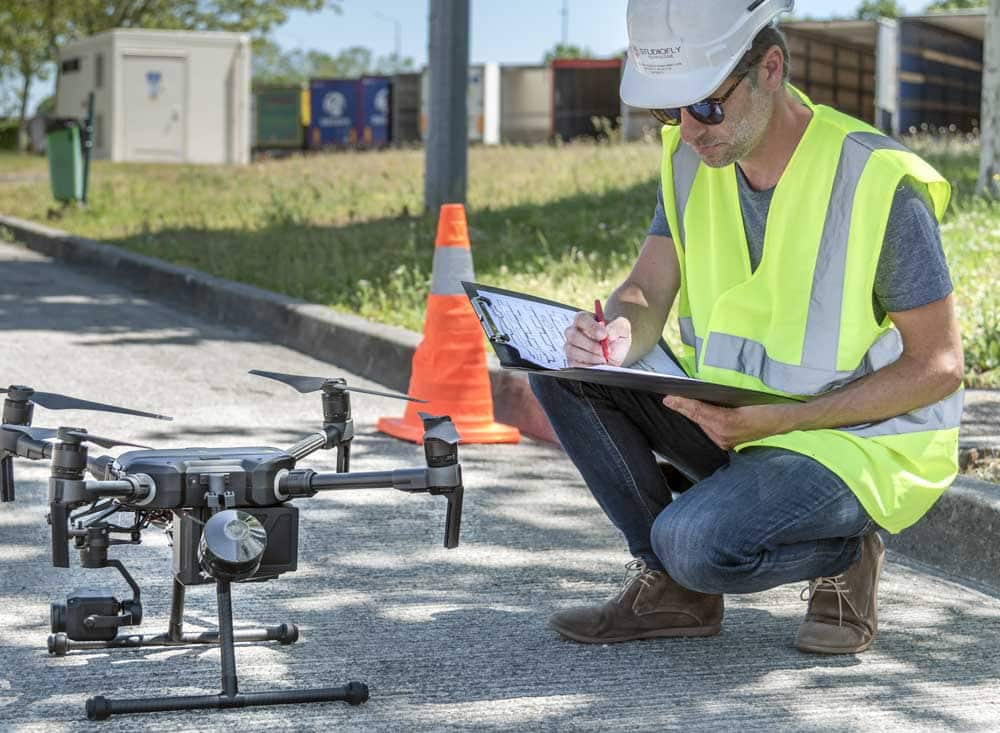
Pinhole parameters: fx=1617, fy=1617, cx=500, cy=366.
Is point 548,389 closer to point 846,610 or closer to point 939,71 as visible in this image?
point 846,610

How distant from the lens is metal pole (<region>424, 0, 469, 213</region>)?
11.5m

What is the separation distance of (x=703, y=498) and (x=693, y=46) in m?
0.94

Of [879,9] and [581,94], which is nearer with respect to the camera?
[581,94]

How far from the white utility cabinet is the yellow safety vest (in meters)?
24.5

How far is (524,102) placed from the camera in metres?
35.9

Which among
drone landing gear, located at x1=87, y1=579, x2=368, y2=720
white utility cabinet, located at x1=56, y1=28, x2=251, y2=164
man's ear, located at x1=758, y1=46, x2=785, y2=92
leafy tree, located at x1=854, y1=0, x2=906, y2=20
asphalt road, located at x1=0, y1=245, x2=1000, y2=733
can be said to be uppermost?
leafy tree, located at x1=854, y1=0, x2=906, y2=20

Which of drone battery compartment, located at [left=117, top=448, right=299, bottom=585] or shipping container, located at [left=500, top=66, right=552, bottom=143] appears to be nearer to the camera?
drone battery compartment, located at [left=117, top=448, right=299, bottom=585]

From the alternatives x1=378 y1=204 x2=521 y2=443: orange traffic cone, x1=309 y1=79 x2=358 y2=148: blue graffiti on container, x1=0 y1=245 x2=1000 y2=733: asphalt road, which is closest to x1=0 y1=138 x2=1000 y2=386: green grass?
x1=378 y1=204 x2=521 y2=443: orange traffic cone

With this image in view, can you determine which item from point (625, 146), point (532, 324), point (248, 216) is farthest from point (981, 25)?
point (532, 324)

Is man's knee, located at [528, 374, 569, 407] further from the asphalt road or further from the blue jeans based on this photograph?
the asphalt road

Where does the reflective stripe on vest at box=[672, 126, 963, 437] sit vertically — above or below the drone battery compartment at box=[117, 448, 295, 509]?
above

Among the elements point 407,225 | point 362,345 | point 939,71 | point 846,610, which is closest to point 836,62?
point 939,71

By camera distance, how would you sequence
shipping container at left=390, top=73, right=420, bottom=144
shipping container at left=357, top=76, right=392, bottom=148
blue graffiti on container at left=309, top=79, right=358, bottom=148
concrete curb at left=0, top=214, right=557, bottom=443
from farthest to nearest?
blue graffiti on container at left=309, top=79, right=358, bottom=148, shipping container at left=357, top=76, right=392, bottom=148, shipping container at left=390, top=73, right=420, bottom=144, concrete curb at left=0, top=214, right=557, bottom=443

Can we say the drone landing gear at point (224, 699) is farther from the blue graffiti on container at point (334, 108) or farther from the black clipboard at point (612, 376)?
the blue graffiti on container at point (334, 108)
